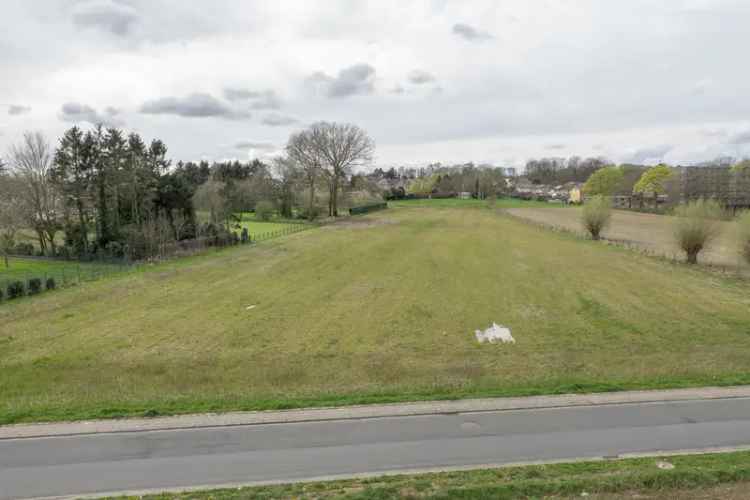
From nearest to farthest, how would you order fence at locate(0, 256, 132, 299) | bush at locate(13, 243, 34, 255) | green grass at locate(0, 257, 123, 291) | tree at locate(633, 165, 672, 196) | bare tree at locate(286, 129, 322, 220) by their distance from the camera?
fence at locate(0, 256, 132, 299) < green grass at locate(0, 257, 123, 291) < bush at locate(13, 243, 34, 255) < bare tree at locate(286, 129, 322, 220) < tree at locate(633, 165, 672, 196)

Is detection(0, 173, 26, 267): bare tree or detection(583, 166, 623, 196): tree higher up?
detection(583, 166, 623, 196): tree

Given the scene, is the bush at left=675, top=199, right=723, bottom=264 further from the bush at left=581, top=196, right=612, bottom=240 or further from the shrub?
the shrub

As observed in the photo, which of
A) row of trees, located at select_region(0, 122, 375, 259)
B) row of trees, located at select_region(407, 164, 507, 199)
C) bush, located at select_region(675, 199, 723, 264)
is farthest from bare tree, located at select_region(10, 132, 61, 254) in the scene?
row of trees, located at select_region(407, 164, 507, 199)

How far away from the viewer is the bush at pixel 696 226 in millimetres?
35812

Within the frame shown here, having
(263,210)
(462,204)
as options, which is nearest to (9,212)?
(263,210)

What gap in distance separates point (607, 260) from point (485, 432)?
32743 millimetres

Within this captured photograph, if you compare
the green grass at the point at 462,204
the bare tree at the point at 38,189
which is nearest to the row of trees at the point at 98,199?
the bare tree at the point at 38,189

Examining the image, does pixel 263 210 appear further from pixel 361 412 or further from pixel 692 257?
pixel 361 412

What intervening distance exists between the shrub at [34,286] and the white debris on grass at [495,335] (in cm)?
2594

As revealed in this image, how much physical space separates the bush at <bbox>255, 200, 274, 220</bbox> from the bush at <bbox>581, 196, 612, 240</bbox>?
1939 inches

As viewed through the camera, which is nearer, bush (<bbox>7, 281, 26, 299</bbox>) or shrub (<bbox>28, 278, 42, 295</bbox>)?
bush (<bbox>7, 281, 26, 299</bbox>)

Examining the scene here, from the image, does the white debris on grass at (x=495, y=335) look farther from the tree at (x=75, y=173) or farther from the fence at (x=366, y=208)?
the fence at (x=366, y=208)

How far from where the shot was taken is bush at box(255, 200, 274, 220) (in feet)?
252

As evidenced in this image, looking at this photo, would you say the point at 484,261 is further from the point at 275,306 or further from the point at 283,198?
the point at 283,198
